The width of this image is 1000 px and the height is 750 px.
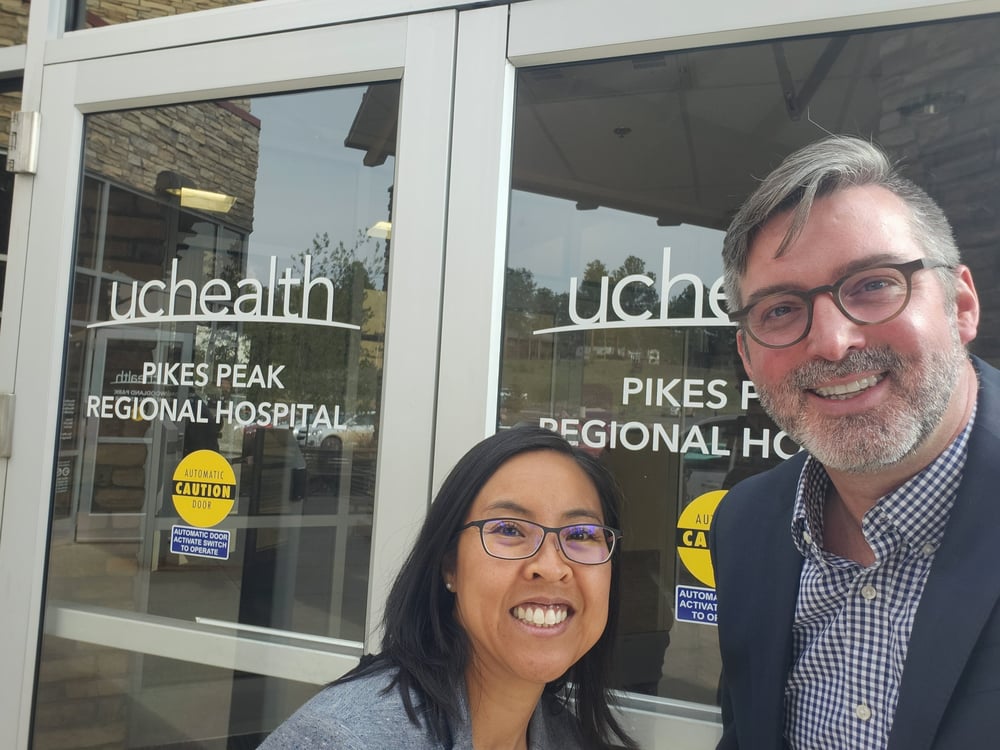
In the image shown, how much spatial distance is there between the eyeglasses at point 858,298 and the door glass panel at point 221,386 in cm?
122

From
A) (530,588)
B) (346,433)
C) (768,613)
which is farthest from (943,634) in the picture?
(346,433)

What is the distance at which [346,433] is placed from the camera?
226 centimetres

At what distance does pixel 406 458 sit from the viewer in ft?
6.71

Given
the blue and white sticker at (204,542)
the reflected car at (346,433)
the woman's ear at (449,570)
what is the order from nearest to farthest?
the woman's ear at (449,570)
the reflected car at (346,433)
the blue and white sticker at (204,542)

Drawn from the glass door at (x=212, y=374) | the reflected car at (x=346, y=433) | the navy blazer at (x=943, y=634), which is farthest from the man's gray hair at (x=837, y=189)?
the reflected car at (x=346, y=433)

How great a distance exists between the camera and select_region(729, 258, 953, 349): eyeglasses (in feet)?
3.88

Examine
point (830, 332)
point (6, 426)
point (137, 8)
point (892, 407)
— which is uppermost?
point (137, 8)

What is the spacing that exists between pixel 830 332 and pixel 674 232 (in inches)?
33.2

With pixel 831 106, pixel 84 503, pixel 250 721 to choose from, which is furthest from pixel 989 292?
pixel 84 503

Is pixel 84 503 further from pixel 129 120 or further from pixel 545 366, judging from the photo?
pixel 545 366

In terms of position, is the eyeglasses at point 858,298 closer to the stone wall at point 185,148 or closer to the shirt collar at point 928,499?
the shirt collar at point 928,499

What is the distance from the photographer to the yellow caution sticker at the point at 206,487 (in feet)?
7.84

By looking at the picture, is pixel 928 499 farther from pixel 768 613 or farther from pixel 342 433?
pixel 342 433

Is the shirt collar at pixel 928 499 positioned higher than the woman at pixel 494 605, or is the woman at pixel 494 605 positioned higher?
the shirt collar at pixel 928 499
